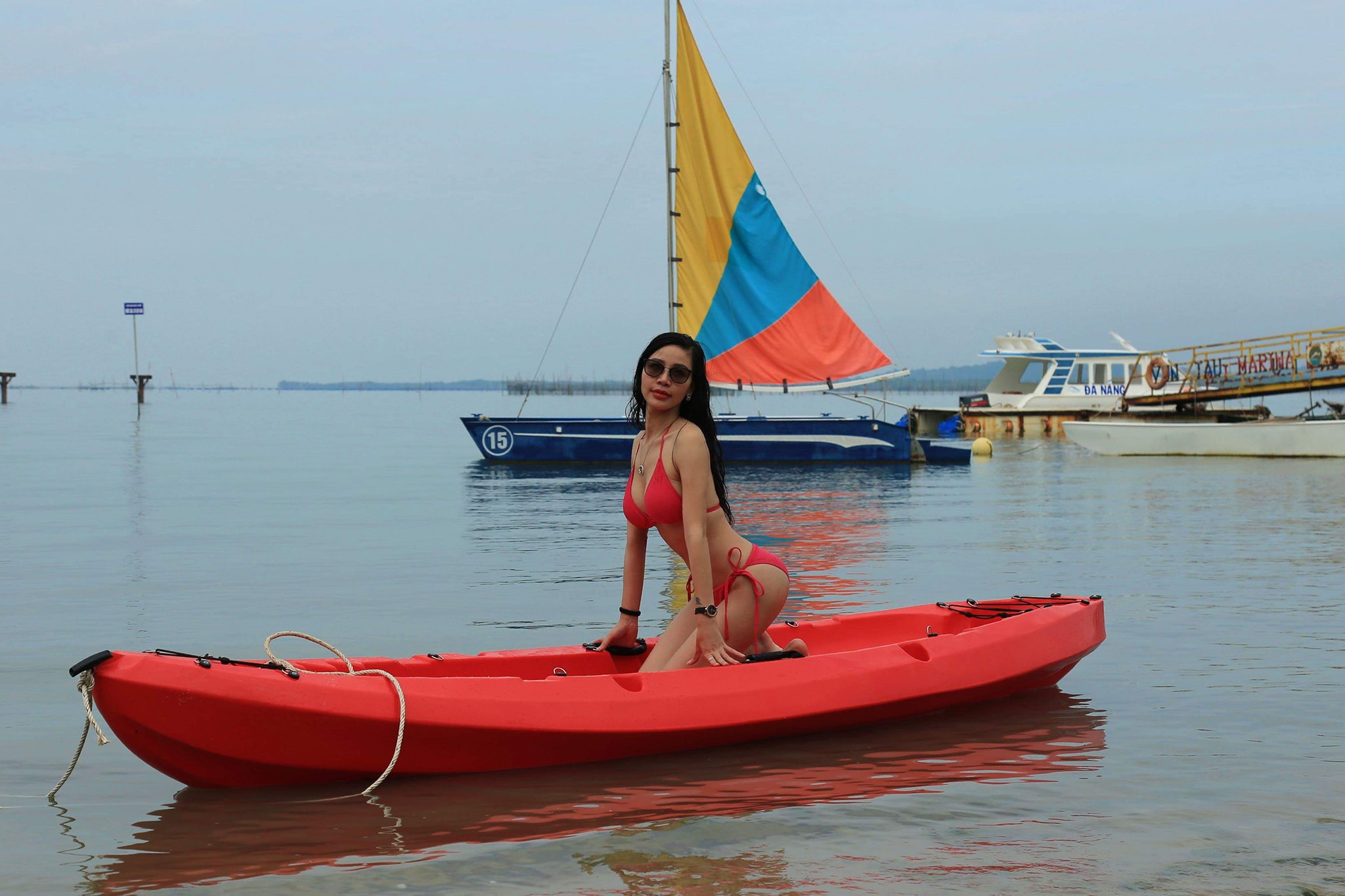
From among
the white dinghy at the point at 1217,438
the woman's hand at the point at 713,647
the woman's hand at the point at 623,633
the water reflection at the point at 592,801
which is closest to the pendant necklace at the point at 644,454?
the woman's hand at the point at 713,647

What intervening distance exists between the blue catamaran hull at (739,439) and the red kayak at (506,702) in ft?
64.9

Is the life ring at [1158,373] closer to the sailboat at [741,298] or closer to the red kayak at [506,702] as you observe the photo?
the sailboat at [741,298]

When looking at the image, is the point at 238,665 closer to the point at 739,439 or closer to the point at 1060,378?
the point at 739,439

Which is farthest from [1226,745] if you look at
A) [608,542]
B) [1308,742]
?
[608,542]

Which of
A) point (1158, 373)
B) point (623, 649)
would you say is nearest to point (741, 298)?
point (1158, 373)

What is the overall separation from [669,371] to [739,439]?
21324 mm

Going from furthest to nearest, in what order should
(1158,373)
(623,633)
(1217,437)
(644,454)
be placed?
1. (1158,373)
2. (1217,437)
3. (623,633)
4. (644,454)

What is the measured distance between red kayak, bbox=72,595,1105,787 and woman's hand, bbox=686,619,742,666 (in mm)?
49

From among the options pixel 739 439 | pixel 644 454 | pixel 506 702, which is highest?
pixel 644 454

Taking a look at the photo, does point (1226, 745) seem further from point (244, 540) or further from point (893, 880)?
point (244, 540)

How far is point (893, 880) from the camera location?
173 inches

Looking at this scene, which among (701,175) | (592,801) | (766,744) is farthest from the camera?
(701,175)

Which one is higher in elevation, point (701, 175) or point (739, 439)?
point (701, 175)

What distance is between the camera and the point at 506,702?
5449 millimetres
